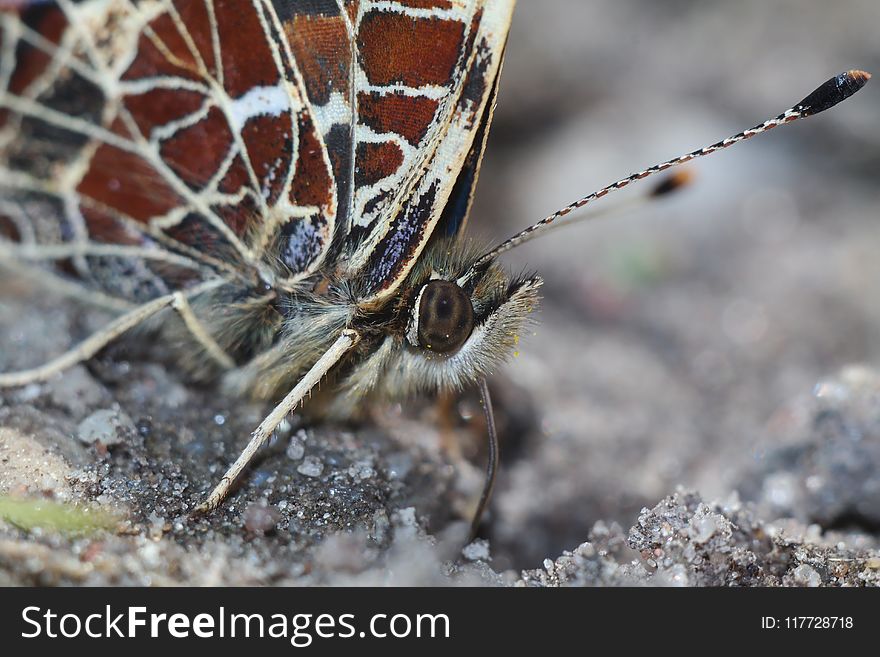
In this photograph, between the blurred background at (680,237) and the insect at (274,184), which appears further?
the blurred background at (680,237)

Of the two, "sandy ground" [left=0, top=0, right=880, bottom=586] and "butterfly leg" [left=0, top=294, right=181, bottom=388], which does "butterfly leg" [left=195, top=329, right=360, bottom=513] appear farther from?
"butterfly leg" [left=0, top=294, right=181, bottom=388]

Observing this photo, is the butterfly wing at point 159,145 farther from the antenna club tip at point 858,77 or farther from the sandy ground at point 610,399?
the antenna club tip at point 858,77

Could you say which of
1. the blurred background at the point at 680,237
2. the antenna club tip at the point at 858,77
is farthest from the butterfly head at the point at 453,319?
the antenna club tip at the point at 858,77

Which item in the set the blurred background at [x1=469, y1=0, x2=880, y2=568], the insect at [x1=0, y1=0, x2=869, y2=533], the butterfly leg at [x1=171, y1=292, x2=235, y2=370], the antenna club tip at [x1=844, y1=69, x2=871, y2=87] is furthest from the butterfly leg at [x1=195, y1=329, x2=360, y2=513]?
the antenna club tip at [x1=844, y1=69, x2=871, y2=87]

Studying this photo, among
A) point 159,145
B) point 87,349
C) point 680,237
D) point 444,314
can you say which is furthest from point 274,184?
point 680,237

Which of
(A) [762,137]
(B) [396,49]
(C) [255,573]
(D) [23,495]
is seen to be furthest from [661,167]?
(A) [762,137]

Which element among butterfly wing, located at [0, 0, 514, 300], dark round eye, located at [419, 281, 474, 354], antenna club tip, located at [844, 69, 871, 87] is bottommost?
dark round eye, located at [419, 281, 474, 354]

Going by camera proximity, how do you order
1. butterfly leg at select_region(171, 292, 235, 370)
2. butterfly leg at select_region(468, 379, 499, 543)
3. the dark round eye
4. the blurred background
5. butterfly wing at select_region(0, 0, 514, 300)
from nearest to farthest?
1. butterfly wing at select_region(0, 0, 514, 300)
2. the dark round eye
3. butterfly leg at select_region(468, 379, 499, 543)
4. butterfly leg at select_region(171, 292, 235, 370)
5. the blurred background
